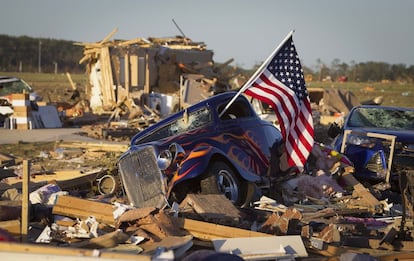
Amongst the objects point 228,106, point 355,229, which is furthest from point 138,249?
point 228,106

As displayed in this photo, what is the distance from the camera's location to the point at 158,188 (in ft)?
28.0

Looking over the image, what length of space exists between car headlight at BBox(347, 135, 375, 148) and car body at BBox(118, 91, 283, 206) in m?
2.00

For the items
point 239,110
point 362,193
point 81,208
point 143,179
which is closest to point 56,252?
point 81,208

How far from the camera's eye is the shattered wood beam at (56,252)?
489cm

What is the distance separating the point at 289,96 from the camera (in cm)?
1016

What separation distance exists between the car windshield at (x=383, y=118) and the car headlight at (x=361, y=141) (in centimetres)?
112

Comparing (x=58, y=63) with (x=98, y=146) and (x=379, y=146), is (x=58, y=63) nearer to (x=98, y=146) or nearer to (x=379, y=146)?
(x=98, y=146)

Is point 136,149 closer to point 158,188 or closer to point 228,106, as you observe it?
point 158,188

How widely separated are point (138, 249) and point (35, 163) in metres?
10.4

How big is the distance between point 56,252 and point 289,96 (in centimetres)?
593

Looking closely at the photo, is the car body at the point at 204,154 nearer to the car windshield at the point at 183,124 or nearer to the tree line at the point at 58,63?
the car windshield at the point at 183,124

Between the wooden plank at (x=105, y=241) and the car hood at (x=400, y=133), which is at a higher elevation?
the car hood at (x=400, y=133)

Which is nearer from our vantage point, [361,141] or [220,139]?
Result: [220,139]

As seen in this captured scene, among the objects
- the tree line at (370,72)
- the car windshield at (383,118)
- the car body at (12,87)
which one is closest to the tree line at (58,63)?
the tree line at (370,72)
